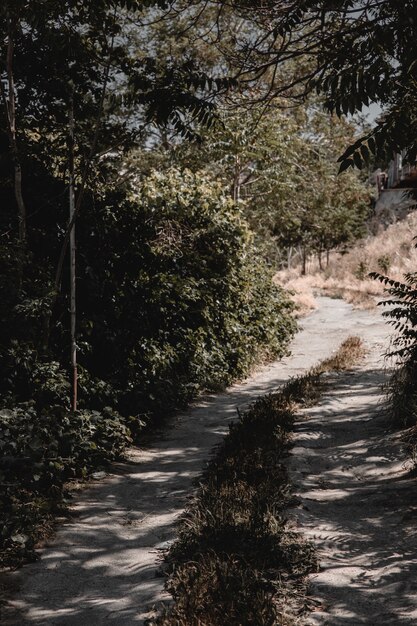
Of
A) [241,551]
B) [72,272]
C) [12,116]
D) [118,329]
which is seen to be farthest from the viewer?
[118,329]

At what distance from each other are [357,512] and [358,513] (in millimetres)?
24

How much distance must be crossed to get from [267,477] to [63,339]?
10.1 feet

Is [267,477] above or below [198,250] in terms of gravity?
below

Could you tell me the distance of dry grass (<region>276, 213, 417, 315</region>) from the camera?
24000 mm

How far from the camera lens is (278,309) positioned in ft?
49.3

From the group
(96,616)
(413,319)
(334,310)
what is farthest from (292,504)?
(334,310)

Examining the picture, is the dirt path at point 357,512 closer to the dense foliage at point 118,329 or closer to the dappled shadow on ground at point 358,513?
the dappled shadow on ground at point 358,513

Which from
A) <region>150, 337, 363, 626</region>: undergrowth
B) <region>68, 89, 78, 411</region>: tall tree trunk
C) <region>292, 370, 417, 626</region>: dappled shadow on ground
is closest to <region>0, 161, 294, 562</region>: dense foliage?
<region>68, 89, 78, 411</region>: tall tree trunk

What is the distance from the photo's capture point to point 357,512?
542cm

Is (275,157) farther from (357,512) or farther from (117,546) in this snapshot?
(117,546)

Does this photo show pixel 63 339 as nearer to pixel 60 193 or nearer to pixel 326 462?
pixel 60 193

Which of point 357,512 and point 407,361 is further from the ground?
point 407,361

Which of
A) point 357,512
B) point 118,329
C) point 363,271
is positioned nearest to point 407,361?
point 357,512

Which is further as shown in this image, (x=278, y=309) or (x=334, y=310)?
(x=334, y=310)
